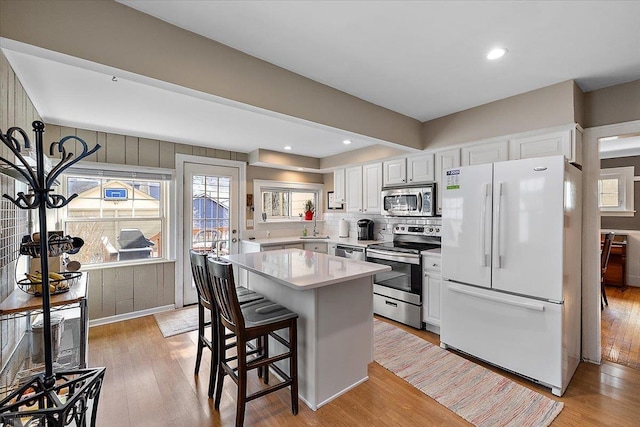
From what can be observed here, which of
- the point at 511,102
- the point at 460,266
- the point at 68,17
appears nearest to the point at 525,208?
the point at 460,266

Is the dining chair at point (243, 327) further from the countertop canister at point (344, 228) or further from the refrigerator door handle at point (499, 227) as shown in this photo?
the countertop canister at point (344, 228)

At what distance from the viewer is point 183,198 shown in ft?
13.9

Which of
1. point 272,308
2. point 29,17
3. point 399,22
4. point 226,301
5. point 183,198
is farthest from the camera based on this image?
point 183,198

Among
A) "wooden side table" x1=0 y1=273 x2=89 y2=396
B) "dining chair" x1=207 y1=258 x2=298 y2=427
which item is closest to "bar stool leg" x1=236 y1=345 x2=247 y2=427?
"dining chair" x1=207 y1=258 x2=298 y2=427

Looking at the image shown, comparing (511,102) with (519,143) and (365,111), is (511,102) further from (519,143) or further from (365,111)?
(365,111)

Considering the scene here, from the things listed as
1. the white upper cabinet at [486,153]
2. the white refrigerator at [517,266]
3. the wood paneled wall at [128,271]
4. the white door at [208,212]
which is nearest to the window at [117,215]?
the wood paneled wall at [128,271]

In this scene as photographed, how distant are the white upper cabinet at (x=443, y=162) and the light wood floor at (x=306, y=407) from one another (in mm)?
2016

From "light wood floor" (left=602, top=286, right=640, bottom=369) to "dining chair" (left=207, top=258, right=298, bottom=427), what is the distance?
3.05 meters

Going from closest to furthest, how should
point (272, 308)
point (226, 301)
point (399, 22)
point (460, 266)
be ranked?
point (399, 22)
point (226, 301)
point (272, 308)
point (460, 266)

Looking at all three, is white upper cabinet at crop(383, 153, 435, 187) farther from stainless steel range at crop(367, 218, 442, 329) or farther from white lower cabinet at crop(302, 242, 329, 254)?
white lower cabinet at crop(302, 242, 329, 254)

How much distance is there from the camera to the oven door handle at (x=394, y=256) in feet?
11.1

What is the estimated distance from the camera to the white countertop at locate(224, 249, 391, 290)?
1931mm

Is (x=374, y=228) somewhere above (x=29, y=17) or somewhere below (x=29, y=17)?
below

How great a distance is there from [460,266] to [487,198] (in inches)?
26.8
